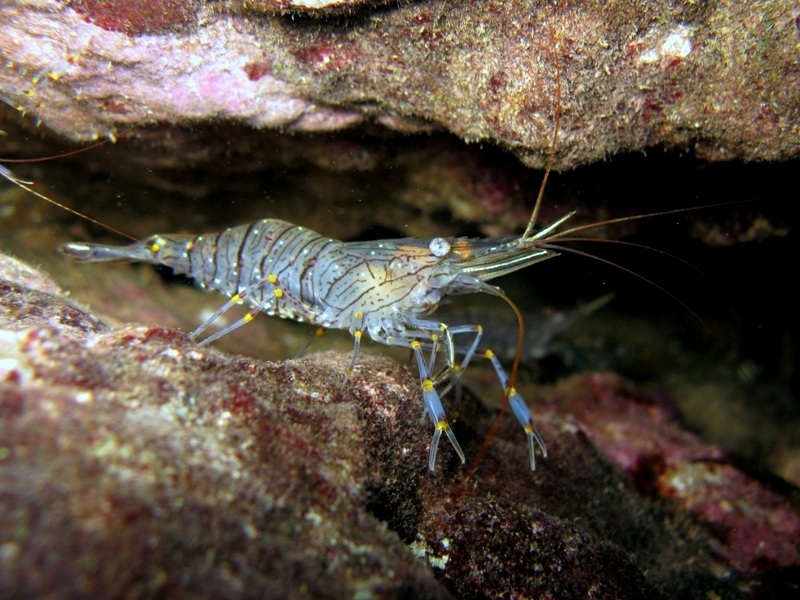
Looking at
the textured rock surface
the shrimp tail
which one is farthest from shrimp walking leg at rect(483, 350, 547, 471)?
the shrimp tail

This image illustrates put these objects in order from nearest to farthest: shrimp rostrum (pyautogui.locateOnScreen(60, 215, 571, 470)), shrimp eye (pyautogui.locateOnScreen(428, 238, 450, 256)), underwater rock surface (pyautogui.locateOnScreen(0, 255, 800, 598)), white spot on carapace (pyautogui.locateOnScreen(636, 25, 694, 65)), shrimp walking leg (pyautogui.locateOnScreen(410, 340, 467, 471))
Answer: underwater rock surface (pyautogui.locateOnScreen(0, 255, 800, 598)) → shrimp walking leg (pyautogui.locateOnScreen(410, 340, 467, 471)) → white spot on carapace (pyautogui.locateOnScreen(636, 25, 694, 65)) → shrimp rostrum (pyautogui.locateOnScreen(60, 215, 571, 470)) → shrimp eye (pyautogui.locateOnScreen(428, 238, 450, 256))

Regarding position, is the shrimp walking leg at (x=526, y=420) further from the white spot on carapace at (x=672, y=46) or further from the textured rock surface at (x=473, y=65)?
the white spot on carapace at (x=672, y=46)

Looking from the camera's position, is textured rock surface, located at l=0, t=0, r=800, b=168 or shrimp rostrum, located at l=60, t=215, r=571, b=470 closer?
textured rock surface, located at l=0, t=0, r=800, b=168

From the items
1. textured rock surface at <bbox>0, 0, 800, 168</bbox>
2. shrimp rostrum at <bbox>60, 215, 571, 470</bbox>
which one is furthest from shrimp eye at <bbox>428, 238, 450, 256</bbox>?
textured rock surface at <bbox>0, 0, 800, 168</bbox>

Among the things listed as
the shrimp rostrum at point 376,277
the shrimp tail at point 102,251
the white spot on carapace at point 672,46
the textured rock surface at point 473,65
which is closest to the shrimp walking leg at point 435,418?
the shrimp rostrum at point 376,277

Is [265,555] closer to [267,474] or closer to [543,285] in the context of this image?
[267,474]

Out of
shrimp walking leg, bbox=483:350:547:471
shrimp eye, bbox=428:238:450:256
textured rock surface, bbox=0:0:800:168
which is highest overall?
textured rock surface, bbox=0:0:800:168

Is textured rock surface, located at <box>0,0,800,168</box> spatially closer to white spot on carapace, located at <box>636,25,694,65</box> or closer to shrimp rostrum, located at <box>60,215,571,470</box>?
white spot on carapace, located at <box>636,25,694,65</box>

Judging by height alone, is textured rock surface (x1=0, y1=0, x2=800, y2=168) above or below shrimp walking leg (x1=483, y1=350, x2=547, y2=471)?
above

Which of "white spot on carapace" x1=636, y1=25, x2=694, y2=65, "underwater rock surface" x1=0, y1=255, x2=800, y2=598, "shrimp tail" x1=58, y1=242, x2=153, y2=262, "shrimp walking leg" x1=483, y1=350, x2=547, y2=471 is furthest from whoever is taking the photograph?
"shrimp tail" x1=58, y1=242, x2=153, y2=262

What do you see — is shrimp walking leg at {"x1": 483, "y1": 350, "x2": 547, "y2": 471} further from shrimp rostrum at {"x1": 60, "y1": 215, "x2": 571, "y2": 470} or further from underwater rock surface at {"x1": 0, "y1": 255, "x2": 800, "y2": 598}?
underwater rock surface at {"x1": 0, "y1": 255, "x2": 800, "y2": 598}
